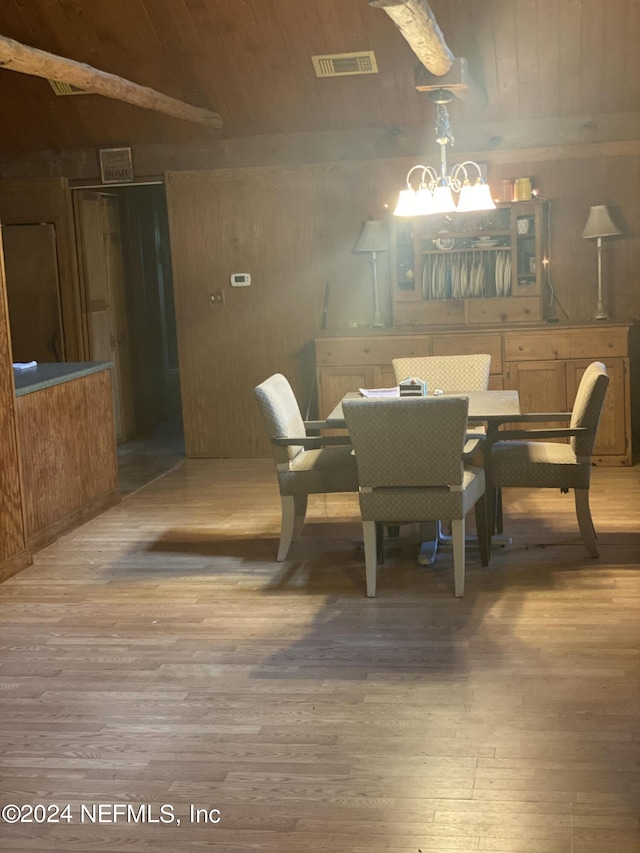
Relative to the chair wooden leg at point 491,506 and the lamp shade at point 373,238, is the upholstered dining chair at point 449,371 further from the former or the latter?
the lamp shade at point 373,238

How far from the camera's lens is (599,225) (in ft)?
24.6

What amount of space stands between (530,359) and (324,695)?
422cm

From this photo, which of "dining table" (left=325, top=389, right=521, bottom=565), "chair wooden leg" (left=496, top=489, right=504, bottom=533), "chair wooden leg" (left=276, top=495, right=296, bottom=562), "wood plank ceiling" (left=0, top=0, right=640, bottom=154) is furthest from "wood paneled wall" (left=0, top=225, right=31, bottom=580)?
"wood plank ceiling" (left=0, top=0, right=640, bottom=154)

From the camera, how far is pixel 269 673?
398 cm

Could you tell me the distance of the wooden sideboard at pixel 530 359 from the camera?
24.2ft

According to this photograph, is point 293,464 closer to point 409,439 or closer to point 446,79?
point 409,439

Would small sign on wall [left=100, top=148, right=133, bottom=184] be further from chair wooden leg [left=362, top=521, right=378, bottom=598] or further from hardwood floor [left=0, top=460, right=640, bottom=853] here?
chair wooden leg [left=362, top=521, right=378, bottom=598]

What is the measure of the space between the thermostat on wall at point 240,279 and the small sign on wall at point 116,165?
3.61ft

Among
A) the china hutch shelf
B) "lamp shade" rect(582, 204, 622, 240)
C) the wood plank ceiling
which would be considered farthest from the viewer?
the china hutch shelf

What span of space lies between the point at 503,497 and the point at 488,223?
2184 millimetres

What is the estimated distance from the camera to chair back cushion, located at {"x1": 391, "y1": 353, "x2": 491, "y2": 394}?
6.30 meters

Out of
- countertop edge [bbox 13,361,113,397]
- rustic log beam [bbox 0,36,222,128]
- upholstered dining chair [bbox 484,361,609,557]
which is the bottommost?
upholstered dining chair [bbox 484,361,609,557]

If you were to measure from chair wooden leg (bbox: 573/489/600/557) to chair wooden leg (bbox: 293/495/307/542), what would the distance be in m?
1.36

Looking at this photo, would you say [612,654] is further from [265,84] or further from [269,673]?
[265,84]
